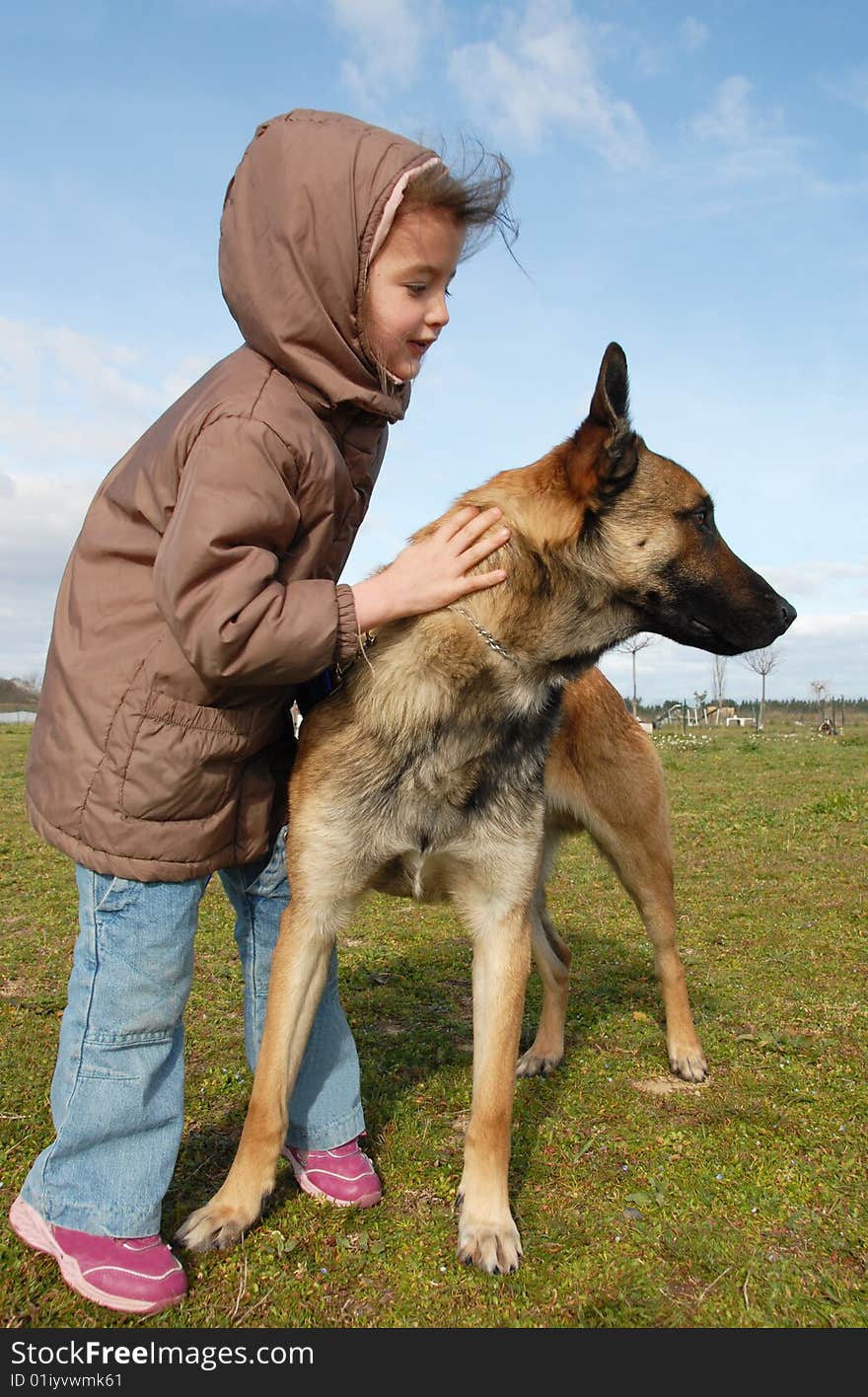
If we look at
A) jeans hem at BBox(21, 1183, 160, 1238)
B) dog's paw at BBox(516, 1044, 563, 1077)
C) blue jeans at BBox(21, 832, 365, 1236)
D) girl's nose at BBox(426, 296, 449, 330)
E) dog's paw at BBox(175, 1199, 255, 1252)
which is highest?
girl's nose at BBox(426, 296, 449, 330)

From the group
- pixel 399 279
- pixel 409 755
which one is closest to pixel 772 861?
pixel 409 755

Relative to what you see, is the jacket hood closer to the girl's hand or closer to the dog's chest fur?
the girl's hand

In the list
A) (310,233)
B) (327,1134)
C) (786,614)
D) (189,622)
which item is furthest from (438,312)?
(327,1134)

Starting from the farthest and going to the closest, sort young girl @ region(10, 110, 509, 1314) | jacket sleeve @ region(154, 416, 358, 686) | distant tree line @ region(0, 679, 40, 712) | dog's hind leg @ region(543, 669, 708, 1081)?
1. distant tree line @ region(0, 679, 40, 712)
2. dog's hind leg @ region(543, 669, 708, 1081)
3. young girl @ region(10, 110, 509, 1314)
4. jacket sleeve @ region(154, 416, 358, 686)

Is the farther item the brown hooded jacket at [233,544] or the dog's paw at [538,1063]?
the dog's paw at [538,1063]

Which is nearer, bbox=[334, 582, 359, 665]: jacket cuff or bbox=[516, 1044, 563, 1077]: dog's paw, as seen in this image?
bbox=[334, 582, 359, 665]: jacket cuff

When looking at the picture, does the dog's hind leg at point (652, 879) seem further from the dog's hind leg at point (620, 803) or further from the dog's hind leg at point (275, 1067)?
the dog's hind leg at point (275, 1067)

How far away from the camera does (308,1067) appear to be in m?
3.22

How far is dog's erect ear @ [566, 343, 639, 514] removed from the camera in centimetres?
280

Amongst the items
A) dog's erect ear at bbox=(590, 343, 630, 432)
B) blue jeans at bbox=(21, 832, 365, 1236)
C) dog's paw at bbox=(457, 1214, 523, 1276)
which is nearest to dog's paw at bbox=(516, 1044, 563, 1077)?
dog's paw at bbox=(457, 1214, 523, 1276)

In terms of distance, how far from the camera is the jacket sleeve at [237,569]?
7.47ft

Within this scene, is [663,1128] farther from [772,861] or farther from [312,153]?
[772,861]

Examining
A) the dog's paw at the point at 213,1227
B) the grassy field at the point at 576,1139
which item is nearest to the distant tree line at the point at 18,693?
the grassy field at the point at 576,1139

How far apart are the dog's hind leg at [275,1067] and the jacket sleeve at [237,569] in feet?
2.87
